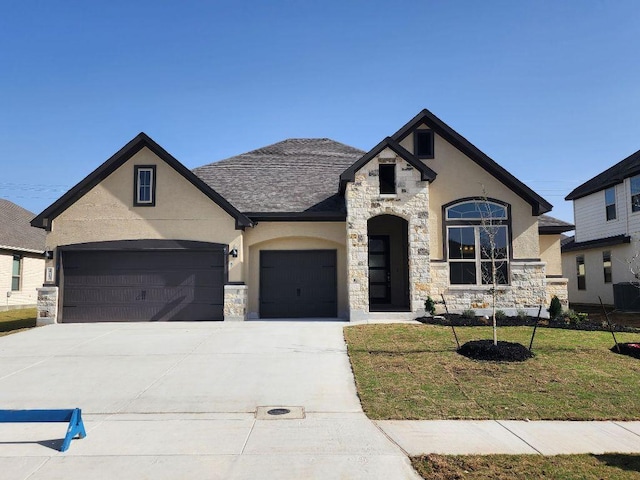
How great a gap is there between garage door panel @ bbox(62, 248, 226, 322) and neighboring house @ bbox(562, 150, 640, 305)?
17.9m

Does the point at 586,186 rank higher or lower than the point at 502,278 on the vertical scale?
higher

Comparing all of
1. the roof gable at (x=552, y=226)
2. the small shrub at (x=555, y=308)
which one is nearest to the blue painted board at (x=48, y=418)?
the small shrub at (x=555, y=308)

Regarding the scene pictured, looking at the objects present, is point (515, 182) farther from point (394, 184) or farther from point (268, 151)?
point (268, 151)

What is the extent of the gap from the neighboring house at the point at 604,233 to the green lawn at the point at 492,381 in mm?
12380

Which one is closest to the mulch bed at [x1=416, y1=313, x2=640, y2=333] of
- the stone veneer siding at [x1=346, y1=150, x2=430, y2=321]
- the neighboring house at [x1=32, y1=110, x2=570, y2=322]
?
the neighboring house at [x1=32, y1=110, x2=570, y2=322]

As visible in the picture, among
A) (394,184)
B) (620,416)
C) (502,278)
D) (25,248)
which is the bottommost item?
(620,416)

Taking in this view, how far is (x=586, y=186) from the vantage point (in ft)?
84.1

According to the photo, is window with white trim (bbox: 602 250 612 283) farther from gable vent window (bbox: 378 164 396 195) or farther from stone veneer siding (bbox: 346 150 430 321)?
gable vent window (bbox: 378 164 396 195)

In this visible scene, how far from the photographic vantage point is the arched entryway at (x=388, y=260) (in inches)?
711

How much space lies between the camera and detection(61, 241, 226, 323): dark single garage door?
15.6m

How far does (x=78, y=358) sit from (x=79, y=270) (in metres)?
6.59

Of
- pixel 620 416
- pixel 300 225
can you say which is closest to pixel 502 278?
pixel 300 225

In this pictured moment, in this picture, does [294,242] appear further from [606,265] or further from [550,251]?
[606,265]

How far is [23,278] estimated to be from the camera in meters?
24.8
